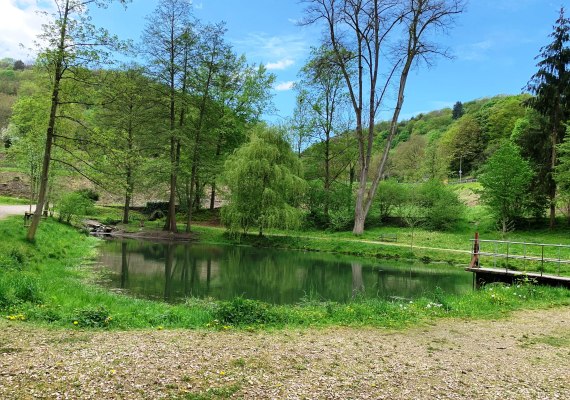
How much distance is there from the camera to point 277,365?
211 inches

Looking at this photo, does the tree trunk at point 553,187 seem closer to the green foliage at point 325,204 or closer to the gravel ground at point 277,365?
the green foliage at point 325,204

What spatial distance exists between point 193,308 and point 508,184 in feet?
95.4

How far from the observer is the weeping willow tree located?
27.7 m

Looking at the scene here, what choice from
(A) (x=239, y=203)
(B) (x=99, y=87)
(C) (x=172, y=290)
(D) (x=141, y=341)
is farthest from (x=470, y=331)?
(A) (x=239, y=203)

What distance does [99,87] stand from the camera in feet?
47.1

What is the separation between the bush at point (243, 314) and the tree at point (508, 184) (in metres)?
27.8

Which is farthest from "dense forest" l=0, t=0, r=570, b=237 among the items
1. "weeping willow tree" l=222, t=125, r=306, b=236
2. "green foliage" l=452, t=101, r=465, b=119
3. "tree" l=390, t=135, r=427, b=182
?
"green foliage" l=452, t=101, r=465, b=119

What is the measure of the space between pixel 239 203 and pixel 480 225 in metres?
20.4

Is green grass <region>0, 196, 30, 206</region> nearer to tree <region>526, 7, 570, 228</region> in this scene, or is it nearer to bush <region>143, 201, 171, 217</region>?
bush <region>143, 201, 171, 217</region>

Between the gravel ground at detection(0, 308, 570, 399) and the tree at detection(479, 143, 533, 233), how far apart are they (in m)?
26.3

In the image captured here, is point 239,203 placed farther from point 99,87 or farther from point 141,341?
point 141,341

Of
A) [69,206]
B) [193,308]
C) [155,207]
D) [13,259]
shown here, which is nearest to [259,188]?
[69,206]

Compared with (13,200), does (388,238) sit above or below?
below

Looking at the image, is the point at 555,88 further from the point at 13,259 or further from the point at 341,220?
the point at 13,259
